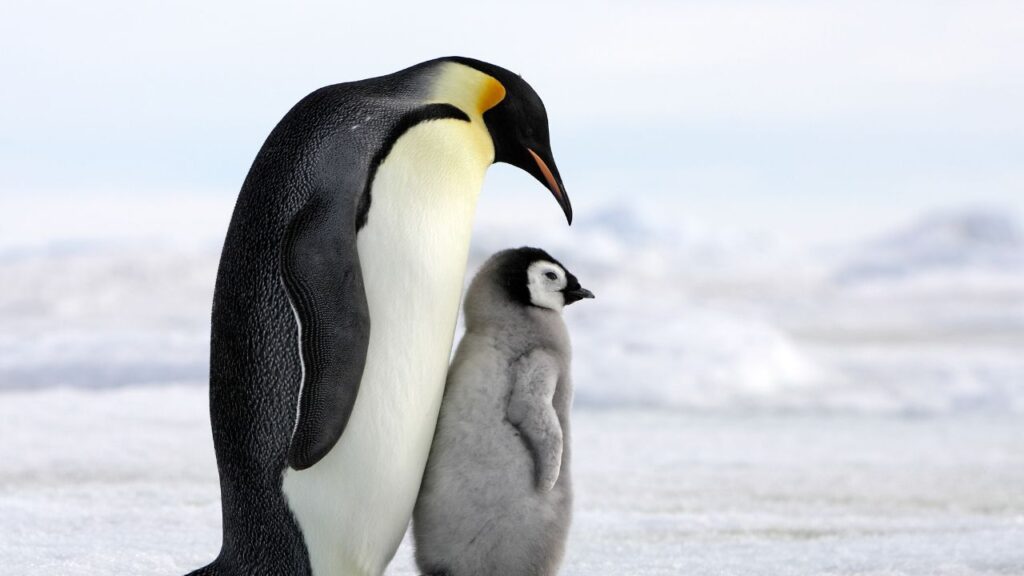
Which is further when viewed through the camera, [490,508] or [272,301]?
[490,508]

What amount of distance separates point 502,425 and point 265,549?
49 cm

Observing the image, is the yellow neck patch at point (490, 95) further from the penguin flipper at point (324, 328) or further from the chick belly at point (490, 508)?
the chick belly at point (490, 508)

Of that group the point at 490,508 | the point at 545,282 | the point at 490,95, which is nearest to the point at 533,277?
the point at 545,282

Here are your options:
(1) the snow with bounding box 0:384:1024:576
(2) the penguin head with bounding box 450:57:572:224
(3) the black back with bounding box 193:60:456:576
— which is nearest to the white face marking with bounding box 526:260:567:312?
(2) the penguin head with bounding box 450:57:572:224

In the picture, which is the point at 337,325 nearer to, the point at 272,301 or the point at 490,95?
the point at 272,301

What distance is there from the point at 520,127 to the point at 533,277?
301 millimetres

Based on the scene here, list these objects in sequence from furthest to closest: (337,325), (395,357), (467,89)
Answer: (467,89) → (395,357) → (337,325)

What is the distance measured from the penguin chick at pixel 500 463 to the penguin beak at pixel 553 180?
0.22 meters

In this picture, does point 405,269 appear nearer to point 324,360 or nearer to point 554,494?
point 324,360

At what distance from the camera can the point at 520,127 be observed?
254 centimetres

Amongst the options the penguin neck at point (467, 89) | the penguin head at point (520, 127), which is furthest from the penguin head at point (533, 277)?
the penguin neck at point (467, 89)

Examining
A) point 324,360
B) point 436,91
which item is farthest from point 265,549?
point 436,91

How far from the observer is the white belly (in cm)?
229

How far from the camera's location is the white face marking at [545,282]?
2555 mm
